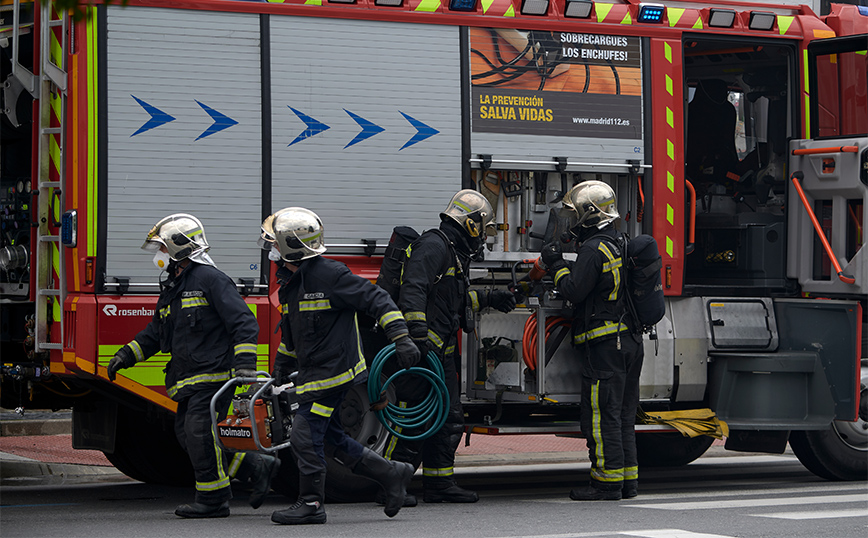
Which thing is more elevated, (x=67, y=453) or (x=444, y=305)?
(x=444, y=305)

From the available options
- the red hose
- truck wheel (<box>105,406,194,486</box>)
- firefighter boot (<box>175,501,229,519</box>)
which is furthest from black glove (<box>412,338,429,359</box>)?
truck wheel (<box>105,406,194,486</box>)

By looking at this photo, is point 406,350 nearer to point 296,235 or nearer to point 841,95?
point 296,235

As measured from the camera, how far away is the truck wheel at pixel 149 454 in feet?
29.6

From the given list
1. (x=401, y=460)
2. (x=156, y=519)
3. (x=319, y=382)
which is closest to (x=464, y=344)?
(x=401, y=460)

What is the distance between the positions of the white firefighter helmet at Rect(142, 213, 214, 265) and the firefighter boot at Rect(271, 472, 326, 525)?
1.38m

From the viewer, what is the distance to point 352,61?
790 cm

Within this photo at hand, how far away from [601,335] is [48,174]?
11.6ft

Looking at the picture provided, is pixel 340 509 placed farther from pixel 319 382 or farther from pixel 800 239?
pixel 800 239

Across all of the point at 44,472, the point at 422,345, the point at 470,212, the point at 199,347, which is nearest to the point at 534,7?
the point at 470,212

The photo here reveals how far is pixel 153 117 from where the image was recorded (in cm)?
747

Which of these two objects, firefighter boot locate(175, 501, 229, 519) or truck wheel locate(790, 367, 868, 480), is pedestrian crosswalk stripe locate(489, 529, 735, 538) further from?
truck wheel locate(790, 367, 868, 480)

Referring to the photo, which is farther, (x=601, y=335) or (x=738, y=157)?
(x=738, y=157)

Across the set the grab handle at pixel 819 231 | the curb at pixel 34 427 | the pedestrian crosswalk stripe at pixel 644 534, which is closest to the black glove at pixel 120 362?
the pedestrian crosswalk stripe at pixel 644 534

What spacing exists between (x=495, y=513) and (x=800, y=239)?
125 inches
